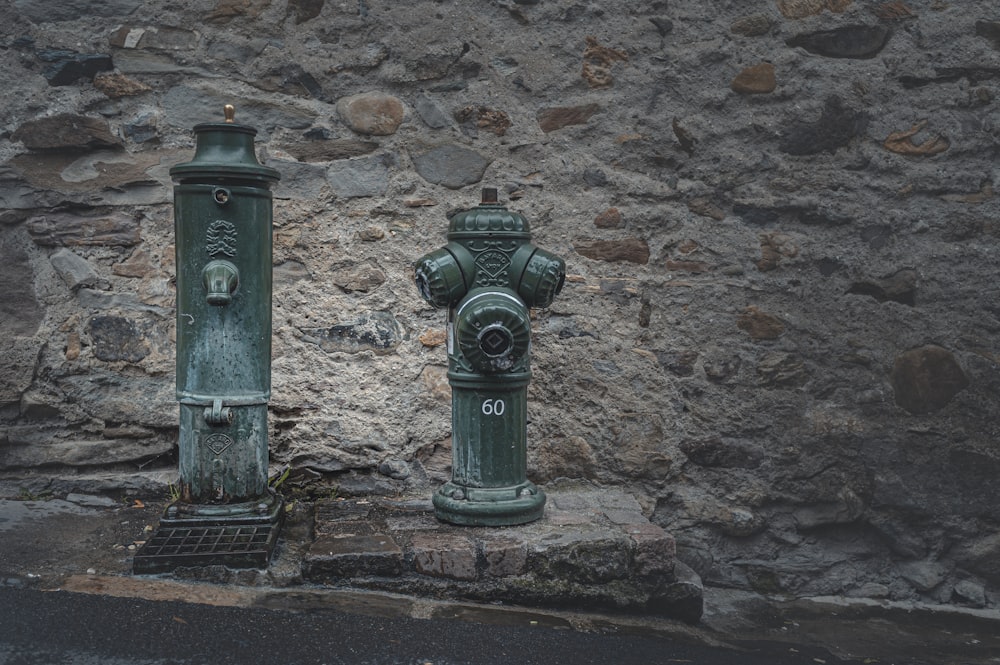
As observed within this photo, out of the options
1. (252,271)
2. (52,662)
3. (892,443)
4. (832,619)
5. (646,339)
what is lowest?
(832,619)

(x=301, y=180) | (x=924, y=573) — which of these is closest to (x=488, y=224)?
(x=301, y=180)

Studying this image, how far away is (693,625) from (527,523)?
669 millimetres

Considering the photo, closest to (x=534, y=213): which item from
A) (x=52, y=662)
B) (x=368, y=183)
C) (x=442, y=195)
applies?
(x=442, y=195)

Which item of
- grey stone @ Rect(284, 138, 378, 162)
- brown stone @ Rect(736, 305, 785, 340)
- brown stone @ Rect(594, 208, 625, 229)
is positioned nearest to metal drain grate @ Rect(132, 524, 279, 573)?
grey stone @ Rect(284, 138, 378, 162)

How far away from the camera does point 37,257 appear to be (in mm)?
3826

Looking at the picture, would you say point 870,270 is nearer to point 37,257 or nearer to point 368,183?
point 368,183

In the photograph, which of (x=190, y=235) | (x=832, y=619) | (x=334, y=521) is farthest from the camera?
(x=832, y=619)

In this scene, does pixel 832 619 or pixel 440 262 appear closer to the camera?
pixel 440 262

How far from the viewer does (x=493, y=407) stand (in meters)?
3.27

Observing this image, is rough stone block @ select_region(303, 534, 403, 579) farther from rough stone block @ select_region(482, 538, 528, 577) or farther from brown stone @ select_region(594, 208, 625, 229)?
brown stone @ select_region(594, 208, 625, 229)

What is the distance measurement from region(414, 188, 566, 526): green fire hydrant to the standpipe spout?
0.62 metres

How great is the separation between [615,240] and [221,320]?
163 cm

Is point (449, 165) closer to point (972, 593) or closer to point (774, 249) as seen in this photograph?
point (774, 249)

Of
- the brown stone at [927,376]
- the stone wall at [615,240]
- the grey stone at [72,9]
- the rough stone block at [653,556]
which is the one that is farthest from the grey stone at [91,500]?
the brown stone at [927,376]
